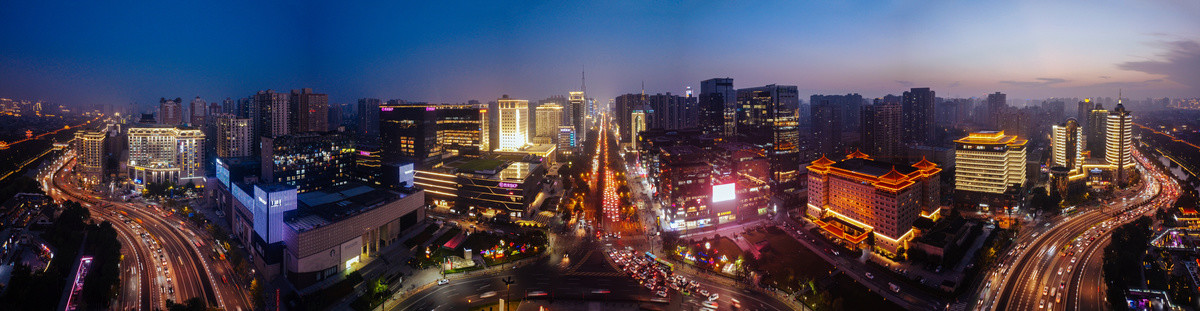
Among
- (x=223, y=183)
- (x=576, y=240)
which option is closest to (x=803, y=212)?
(x=576, y=240)

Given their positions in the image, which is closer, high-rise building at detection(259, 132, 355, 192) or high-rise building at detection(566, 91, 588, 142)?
high-rise building at detection(259, 132, 355, 192)

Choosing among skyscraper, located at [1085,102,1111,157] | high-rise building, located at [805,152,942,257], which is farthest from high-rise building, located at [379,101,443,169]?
skyscraper, located at [1085,102,1111,157]

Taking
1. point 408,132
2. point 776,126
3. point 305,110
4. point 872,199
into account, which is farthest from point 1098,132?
point 305,110

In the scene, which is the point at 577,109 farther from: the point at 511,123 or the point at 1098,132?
the point at 1098,132

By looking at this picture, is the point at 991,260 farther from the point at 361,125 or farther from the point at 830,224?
the point at 361,125

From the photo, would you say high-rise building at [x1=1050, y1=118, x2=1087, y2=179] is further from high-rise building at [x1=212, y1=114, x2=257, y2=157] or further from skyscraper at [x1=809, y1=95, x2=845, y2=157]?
high-rise building at [x1=212, y1=114, x2=257, y2=157]

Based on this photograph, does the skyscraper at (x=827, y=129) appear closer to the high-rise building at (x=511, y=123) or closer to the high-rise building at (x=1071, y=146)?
the high-rise building at (x=1071, y=146)

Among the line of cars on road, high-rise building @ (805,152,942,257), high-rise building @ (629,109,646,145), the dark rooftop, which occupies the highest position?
high-rise building @ (629,109,646,145)
